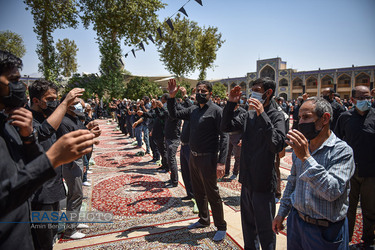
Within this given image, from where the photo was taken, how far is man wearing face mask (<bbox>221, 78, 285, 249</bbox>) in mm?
2205

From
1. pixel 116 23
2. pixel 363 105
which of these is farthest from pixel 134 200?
pixel 116 23

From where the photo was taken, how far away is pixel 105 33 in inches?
848

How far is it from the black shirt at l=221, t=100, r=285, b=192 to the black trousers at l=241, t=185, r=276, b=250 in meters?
0.10

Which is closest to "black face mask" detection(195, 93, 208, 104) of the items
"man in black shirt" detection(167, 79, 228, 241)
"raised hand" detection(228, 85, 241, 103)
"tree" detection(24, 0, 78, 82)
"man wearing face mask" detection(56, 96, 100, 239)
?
"man in black shirt" detection(167, 79, 228, 241)

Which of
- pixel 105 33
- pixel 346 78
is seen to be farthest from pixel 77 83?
pixel 346 78

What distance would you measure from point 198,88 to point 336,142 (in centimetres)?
214

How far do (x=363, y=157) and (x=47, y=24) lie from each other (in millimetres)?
Answer: 19258

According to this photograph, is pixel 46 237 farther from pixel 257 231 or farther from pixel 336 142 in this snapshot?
pixel 336 142

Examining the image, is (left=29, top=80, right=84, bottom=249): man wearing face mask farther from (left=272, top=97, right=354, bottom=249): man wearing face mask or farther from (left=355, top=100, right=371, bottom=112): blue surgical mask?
(left=355, top=100, right=371, bottom=112): blue surgical mask

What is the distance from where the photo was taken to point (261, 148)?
2.30 m

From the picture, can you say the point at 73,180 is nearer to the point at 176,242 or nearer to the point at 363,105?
the point at 176,242

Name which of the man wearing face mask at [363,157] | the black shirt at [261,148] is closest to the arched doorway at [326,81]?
the man wearing face mask at [363,157]

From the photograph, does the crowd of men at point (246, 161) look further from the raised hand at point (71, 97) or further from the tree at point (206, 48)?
the tree at point (206, 48)

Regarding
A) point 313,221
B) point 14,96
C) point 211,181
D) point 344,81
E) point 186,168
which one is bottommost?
point 186,168
